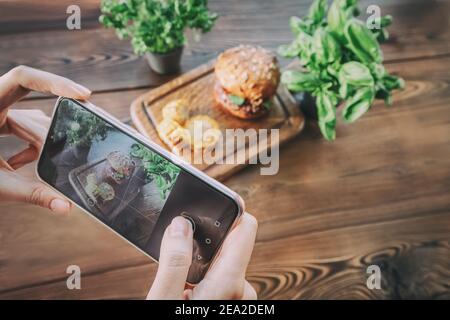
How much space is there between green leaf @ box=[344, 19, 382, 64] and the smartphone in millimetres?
247

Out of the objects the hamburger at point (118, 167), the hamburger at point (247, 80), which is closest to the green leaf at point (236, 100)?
the hamburger at point (247, 80)

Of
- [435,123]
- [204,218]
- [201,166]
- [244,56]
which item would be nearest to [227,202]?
[204,218]

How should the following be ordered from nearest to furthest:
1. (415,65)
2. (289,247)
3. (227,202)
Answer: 1. (227,202)
2. (289,247)
3. (415,65)

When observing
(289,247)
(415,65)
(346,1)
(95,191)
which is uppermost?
(346,1)

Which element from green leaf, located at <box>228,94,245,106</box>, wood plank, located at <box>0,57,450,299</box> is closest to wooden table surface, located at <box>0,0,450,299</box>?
wood plank, located at <box>0,57,450,299</box>

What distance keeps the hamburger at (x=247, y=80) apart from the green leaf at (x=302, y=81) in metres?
0.05

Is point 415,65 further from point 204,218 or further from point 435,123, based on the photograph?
point 204,218

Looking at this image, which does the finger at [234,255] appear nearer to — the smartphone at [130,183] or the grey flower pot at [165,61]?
the smartphone at [130,183]

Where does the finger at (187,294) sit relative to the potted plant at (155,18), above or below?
below

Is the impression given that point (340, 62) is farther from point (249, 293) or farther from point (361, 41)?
point (249, 293)

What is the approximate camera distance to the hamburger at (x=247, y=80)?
0.67m

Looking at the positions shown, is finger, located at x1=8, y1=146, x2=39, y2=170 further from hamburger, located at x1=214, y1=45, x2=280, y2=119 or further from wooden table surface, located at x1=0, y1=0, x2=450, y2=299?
hamburger, located at x1=214, y1=45, x2=280, y2=119

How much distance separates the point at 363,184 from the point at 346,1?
0.28 metres

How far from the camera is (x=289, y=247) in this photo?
66 centimetres
